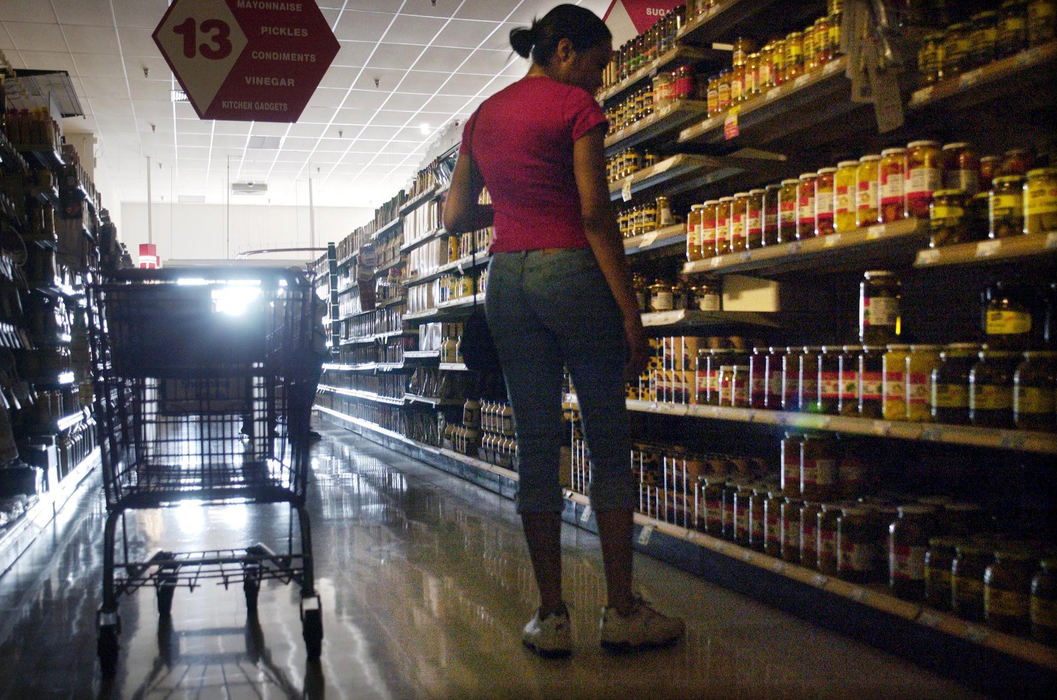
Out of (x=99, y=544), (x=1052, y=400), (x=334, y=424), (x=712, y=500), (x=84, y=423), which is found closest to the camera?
(x=1052, y=400)

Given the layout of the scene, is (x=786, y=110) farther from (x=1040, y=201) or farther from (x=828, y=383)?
(x=1040, y=201)

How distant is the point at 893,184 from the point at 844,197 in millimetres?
192

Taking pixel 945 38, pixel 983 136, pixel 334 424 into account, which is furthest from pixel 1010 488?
pixel 334 424

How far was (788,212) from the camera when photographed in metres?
2.81

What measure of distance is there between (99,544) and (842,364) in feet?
10.2

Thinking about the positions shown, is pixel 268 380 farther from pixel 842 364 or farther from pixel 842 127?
pixel 842 127

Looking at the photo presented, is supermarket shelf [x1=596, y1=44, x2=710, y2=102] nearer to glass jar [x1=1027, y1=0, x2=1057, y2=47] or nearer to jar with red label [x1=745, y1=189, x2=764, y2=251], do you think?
jar with red label [x1=745, y1=189, x2=764, y2=251]

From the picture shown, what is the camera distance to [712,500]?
10.3 ft

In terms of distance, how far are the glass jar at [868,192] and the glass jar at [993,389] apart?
19.7 inches

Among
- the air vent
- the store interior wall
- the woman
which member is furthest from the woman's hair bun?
the store interior wall

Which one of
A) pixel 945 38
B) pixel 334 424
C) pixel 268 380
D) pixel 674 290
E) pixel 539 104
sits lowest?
pixel 334 424

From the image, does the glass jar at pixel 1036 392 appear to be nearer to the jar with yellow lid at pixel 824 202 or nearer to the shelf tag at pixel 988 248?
the shelf tag at pixel 988 248

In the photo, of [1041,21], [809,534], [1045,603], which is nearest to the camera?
[1045,603]

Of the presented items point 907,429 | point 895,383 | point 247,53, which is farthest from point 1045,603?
point 247,53
